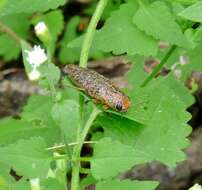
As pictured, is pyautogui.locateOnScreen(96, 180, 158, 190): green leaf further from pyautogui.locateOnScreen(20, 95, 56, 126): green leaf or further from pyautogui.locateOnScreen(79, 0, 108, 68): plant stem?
pyautogui.locateOnScreen(20, 95, 56, 126): green leaf

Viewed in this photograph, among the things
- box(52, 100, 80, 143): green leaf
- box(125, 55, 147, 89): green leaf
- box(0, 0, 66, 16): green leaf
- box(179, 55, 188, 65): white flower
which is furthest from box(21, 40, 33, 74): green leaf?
box(179, 55, 188, 65): white flower

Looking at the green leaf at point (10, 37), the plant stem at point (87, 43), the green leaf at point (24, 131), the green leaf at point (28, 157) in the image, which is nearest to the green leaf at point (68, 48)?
the green leaf at point (10, 37)

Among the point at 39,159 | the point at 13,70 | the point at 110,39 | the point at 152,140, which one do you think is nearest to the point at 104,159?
the point at 39,159

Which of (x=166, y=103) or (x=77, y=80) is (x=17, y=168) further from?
(x=166, y=103)

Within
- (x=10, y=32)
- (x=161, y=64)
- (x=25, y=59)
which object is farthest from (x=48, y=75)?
(x=10, y=32)

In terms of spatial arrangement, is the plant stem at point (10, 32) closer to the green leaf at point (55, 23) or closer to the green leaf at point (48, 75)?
the green leaf at point (55, 23)

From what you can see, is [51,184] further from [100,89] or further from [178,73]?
[178,73]
